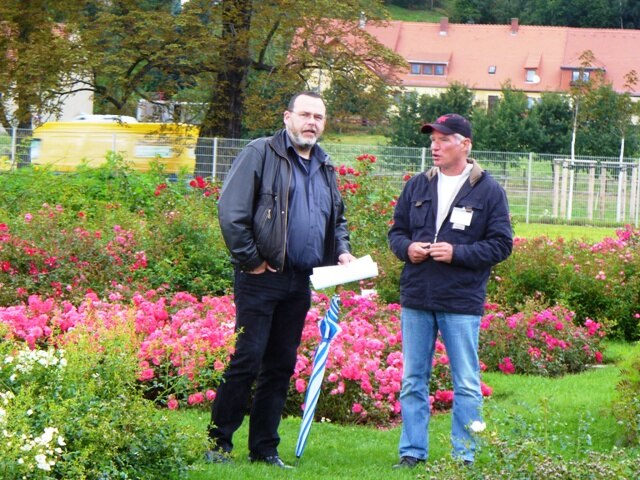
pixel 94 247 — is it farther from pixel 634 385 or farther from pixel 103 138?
pixel 103 138

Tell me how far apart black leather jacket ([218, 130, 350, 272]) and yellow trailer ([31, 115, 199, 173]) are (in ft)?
62.1

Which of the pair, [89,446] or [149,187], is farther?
[149,187]

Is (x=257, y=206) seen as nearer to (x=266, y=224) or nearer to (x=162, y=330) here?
(x=266, y=224)

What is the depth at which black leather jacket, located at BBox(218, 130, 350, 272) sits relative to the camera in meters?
Answer: 5.87

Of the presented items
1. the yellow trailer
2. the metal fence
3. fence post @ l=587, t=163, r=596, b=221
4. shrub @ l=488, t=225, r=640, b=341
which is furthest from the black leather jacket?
fence post @ l=587, t=163, r=596, b=221

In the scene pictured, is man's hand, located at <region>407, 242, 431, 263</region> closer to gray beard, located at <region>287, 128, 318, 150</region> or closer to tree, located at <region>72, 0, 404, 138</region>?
gray beard, located at <region>287, 128, 318, 150</region>

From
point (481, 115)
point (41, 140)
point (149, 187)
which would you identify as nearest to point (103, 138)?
point (41, 140)

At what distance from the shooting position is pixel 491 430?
5281 millimetres

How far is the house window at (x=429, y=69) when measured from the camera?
86.6 m

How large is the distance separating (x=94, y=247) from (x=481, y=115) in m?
39.7

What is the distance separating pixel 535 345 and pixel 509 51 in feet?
253

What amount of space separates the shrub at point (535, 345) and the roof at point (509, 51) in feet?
229

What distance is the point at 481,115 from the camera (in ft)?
161

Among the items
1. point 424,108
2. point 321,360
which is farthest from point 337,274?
point 424,108
